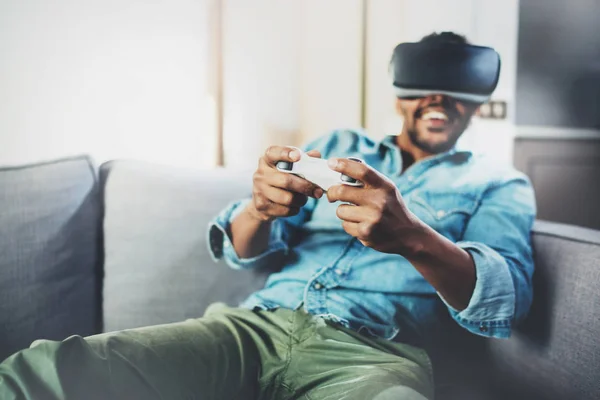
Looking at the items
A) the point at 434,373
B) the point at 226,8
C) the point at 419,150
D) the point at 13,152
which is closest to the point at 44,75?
the point at 13,152

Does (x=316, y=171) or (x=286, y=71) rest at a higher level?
(x=286, y=71)

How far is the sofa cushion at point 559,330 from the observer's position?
708 millimetres

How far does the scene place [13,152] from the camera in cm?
101

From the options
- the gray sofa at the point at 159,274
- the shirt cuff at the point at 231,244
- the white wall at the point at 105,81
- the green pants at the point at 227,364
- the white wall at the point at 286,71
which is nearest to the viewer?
the green pants at the point at 227,364

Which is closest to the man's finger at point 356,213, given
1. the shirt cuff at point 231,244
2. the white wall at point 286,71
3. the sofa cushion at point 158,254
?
the shirt cuff at point 231,244

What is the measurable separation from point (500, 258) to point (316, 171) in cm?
27

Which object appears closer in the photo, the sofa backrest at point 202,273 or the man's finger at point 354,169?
the man's finger at point 354,169

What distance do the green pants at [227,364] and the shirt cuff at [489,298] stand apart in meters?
0.08

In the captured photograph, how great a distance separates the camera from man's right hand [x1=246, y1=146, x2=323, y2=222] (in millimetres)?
654

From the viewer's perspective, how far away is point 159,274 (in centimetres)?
93

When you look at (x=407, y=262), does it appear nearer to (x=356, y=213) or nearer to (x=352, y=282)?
(x=352, y=282)

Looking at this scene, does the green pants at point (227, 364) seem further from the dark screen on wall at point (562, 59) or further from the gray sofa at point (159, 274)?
the dark screen on wall at point (562, 59)

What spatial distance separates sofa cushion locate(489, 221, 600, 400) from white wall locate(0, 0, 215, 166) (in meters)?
0.70

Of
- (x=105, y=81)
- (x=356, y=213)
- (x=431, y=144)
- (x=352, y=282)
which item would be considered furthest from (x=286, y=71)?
(x=356, y=213)
